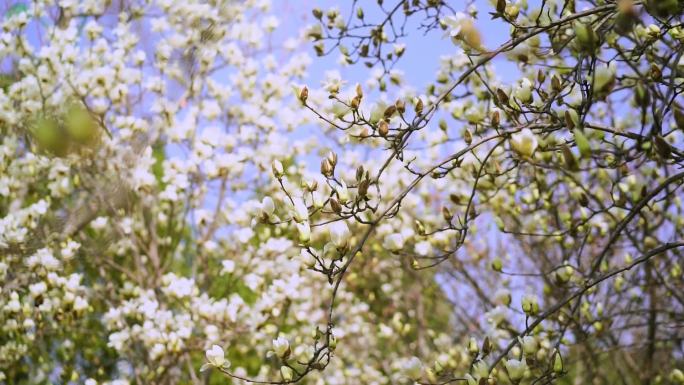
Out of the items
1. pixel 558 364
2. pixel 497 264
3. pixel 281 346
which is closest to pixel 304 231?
pixel 281 346

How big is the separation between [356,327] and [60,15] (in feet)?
9.48

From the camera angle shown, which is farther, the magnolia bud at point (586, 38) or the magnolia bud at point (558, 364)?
the magnolia bud at point (558, 364)

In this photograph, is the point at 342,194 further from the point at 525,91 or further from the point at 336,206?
the point at 525,91

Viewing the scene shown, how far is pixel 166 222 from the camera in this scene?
3.80m

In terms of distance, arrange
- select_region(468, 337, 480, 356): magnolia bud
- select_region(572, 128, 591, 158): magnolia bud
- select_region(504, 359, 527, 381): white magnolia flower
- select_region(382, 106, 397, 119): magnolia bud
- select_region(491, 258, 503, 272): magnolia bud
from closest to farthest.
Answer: select_region(572, 128, 591, 158): magnolia bud → select_region(504, 359, 527, 381): white magnolia flower → select_region(382, 106, 397, 119): magnolia bud → select_region(468, 337, 480, 356): magnolia bud → select_region(491, 258, 503, 272): magnolia bud

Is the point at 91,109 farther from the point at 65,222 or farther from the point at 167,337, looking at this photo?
the point at 167,337

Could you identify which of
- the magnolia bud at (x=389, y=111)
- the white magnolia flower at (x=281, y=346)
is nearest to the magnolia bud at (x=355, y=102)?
the magnolia bud at (x=389, y=111)

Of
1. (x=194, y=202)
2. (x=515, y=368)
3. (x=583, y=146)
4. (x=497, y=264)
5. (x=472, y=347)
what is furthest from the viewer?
(x=194, y=202)

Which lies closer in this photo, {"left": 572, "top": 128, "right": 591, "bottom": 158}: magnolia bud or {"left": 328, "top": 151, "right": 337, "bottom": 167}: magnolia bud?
{"left": 572, "top": 128, "right": 591, "bottom": 158}: magnolia bud

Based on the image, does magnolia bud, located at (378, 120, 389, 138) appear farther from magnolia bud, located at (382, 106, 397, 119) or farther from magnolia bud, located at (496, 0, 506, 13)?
magnolia bud, located at (496, 0, 506, 13)

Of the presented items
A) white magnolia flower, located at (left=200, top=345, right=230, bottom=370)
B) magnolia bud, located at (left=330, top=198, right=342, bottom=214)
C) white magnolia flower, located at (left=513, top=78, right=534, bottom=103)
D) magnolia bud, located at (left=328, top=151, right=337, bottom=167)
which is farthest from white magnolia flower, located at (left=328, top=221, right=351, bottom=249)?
white magnolia flower, located at (left=513, top=78, right=534, bottom=103)

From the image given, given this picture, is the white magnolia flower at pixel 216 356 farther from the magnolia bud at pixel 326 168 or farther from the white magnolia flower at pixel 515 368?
the white magnolia flower at pixel 515 368

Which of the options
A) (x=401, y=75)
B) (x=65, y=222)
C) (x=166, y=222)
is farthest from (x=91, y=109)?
(x=401, y=75)

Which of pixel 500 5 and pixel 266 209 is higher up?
pixel 500 5
